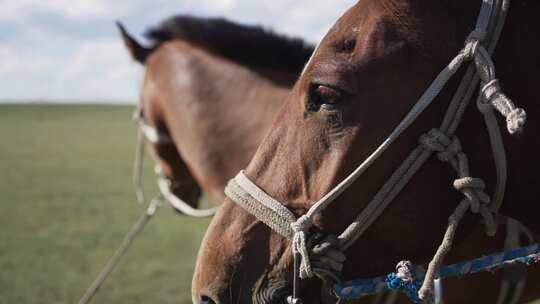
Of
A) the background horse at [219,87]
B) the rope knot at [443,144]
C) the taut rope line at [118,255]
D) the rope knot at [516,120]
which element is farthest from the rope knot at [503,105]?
the taut rope line at [118,255]

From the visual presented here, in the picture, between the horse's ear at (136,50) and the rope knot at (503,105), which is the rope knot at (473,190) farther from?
the horse's ear at (136,50)

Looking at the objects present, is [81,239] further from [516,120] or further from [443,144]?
[516,120]

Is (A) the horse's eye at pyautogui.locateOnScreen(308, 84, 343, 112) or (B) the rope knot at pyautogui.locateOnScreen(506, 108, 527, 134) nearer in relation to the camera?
(B) the rope knot at pyautogui.locateOnScreen(506, 108, 527, 134)

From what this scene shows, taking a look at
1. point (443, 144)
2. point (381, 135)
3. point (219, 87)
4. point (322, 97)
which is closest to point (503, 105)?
point (443, 144)

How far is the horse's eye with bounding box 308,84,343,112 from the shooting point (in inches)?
64.2

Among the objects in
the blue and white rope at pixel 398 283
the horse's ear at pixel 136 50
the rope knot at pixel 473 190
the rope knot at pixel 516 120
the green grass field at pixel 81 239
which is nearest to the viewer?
the rope knot at pixel 516 120

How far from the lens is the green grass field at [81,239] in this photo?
21.5 ft

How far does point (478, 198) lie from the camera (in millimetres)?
1587

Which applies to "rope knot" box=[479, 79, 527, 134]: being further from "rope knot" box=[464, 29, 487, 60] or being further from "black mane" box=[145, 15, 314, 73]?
"black mane" box=[145, 15, 314, 73]

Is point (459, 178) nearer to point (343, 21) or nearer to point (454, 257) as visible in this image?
point (343, 21)

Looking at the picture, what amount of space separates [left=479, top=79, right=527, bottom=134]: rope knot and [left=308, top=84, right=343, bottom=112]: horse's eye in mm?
391

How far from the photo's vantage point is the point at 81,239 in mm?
8969

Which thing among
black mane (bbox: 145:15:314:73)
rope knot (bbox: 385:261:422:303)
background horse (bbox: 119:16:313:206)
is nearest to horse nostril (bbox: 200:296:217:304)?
rope knot (bbox: 385:261:422:303)

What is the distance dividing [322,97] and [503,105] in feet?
1.60
